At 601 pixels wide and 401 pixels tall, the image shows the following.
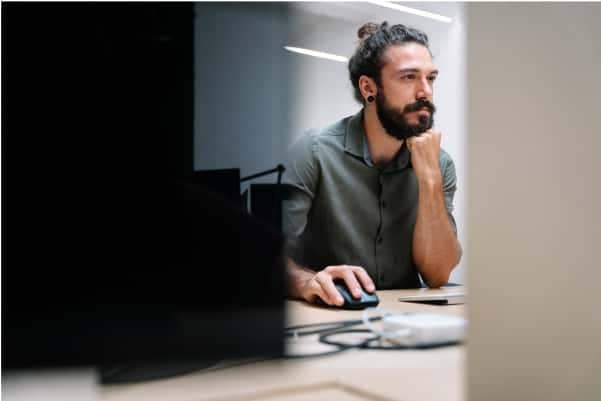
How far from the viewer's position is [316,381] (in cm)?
29

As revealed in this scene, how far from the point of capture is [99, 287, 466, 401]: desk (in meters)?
0.27

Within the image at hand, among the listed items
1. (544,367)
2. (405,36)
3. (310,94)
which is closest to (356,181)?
(405,36)

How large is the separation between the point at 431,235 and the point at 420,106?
0.24 meters

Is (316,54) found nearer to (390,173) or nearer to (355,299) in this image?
(355,299)

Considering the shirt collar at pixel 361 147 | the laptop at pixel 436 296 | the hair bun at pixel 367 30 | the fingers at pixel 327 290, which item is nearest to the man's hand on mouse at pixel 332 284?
the fingers at pixel 327 290

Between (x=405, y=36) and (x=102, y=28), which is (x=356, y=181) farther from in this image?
(x=102, y=28)

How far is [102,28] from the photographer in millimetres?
262

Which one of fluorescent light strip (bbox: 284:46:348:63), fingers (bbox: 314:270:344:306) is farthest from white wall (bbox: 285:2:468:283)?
fingers (bbox: 314:270:344:306)

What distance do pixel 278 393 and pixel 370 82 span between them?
2.27 feet

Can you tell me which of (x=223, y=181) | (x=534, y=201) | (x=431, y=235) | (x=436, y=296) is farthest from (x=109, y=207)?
A: (x=431, y=235)

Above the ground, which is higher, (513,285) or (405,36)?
(405,36)

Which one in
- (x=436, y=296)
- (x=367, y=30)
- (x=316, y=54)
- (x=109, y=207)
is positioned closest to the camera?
(x=109, y=207)

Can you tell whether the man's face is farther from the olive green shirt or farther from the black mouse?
the black mouse

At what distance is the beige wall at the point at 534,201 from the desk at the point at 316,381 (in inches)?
1.4
